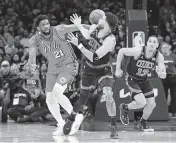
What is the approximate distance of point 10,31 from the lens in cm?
1722

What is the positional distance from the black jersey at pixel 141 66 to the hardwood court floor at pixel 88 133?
43.9 inches

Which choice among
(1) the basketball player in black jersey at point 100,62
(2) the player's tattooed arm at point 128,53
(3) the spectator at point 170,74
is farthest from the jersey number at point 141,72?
(3) the spectator at point 170,74

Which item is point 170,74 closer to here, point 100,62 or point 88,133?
point 88,133

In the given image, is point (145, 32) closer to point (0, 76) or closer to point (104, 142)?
point (0, 76)

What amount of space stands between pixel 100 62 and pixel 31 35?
720 centimetres

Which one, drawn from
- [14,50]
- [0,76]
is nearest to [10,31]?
A: [14,50]

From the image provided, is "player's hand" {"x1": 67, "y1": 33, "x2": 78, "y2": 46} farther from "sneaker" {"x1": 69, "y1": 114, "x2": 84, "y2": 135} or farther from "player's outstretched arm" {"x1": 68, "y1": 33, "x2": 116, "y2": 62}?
"sneaker" {"x1": 69, "y1": 114, "x2": 84, "y2": 135}

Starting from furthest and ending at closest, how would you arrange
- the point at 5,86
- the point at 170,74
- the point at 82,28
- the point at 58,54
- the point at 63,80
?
the point at 170,74 < the point at 5,86 < the point at 58,54 < the point at 63,80 < the point at 82,28

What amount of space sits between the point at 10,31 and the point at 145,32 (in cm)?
570

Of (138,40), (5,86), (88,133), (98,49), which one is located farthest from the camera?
(5,86)

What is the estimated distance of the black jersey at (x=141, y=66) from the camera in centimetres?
1098

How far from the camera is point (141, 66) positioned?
11.0 meters

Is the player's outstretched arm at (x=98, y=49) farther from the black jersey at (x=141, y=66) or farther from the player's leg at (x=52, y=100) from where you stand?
the black jersey at (x=141, y=66)

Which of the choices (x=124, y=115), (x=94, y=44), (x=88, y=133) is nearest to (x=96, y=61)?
(x=94, y=44)
